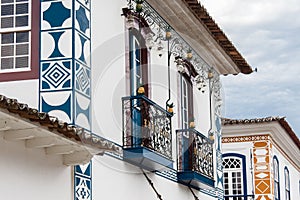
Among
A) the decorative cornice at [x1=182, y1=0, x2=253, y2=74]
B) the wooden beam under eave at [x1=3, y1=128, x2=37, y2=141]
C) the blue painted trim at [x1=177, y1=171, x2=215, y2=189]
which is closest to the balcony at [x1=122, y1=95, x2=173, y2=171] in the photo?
the blue painted trim at [x1=177, y1=171, x2=215, y2=189]

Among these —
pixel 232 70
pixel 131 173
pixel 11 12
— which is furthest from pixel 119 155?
pixel 232 70

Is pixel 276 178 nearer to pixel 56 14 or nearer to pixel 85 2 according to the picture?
pixel 85 2

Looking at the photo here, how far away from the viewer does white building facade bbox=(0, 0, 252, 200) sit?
8.16m

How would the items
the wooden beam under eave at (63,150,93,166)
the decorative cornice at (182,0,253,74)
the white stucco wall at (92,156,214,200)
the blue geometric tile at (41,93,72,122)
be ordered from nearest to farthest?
the wooden beam under eave at (63,150,93,166) → the blue geometric tile at (41,93,72,122) → the white stucco wall at (92,156,214,200) → the decorative cornice at (182,0,253,74)

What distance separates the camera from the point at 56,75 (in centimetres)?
924

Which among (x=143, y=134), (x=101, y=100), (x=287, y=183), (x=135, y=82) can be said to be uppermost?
(x=135, y=82)

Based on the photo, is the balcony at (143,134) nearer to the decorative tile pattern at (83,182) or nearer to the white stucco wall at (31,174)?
the decorative tile pattern at (83,182)

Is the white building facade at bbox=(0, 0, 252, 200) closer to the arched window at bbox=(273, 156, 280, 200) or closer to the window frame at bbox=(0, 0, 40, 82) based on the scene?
the window frame at bbox=(0, 0, 40, 82)

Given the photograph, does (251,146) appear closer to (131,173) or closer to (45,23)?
(131,173)

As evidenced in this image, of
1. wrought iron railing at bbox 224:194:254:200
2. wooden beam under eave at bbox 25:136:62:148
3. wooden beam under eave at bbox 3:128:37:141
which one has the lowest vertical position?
wrought iron railing at bbox 224:194:254:200

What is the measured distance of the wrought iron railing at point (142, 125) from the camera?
11.0 meters

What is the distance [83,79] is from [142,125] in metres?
1.97

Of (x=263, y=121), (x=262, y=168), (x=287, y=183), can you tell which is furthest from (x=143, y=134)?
(x=287, y=183)

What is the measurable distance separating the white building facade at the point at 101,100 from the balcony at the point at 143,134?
16 mm
